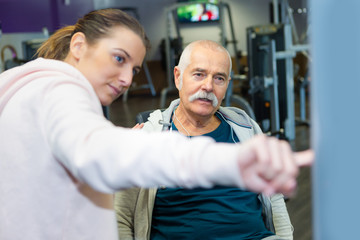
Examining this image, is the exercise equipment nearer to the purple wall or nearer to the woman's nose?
the purple wall

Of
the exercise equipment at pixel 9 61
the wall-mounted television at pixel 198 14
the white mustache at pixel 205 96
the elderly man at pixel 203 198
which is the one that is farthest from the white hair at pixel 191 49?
the wall-mounted television at pixel 198 14

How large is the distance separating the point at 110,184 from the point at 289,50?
4365 millimetres

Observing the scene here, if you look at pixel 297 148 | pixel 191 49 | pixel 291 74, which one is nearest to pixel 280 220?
pixel 191 49

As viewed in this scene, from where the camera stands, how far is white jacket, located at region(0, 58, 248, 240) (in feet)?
1.91

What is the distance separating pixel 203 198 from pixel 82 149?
1.04 m

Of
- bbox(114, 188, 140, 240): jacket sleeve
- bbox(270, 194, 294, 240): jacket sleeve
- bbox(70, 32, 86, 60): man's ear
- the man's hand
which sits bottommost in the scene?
bbox(270, 194, 294, 240): jacket sleeve

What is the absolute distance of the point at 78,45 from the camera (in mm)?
961

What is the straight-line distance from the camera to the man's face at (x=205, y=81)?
1.81 metres

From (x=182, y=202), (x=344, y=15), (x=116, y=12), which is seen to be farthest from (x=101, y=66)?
(x=182, y=202)

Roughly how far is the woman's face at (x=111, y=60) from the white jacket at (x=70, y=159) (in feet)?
0.33

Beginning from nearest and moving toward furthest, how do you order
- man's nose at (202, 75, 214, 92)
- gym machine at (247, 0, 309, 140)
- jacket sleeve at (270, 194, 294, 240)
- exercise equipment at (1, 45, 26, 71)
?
jacket sleeve at (270, 194, 294, 240)
man's nose at (202, 75, 214, 92)
gym machine at (247, 0, 309, 140)
exercise equipment at (1, 45, 26, 71)

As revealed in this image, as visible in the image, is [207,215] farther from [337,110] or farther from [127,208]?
[337,110]

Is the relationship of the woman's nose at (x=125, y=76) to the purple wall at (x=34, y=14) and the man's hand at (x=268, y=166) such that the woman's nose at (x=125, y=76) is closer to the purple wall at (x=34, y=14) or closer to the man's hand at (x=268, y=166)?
the man's hand at (x=268, y=166)

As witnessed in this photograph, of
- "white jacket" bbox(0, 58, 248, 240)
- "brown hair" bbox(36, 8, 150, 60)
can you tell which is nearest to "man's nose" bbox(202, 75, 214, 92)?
"brown hair" bbox(36, 8, 150, 60)
